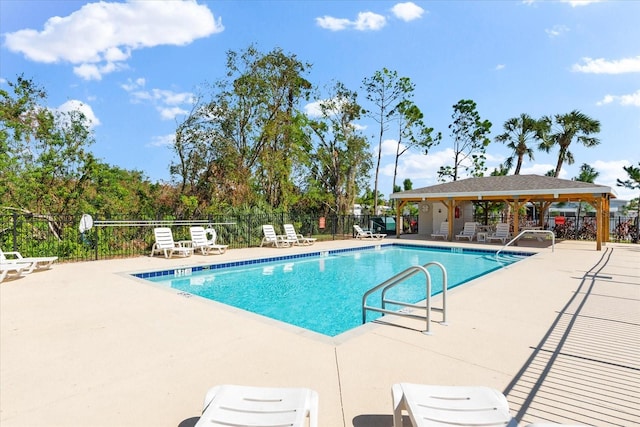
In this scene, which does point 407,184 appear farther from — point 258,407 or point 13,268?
point 258,407

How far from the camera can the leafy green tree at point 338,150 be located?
27.1m

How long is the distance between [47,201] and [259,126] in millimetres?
9916

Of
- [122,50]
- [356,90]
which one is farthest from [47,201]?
[356,90]

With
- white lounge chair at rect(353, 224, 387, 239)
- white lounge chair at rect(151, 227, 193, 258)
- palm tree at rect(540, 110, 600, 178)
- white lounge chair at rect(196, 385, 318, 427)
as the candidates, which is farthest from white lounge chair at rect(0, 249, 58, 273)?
palm tree at rect(540, 110, 600, 178)

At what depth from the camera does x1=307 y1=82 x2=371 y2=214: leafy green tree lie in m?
27.1

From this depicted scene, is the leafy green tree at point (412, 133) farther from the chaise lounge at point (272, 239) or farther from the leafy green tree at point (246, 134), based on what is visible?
the chaise lounge at point (272, 239)

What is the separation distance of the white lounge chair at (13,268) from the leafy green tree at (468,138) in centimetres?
3062

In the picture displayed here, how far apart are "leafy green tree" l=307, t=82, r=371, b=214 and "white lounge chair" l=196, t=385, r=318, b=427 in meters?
24.8

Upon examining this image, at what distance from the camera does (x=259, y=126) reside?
19.3 meters

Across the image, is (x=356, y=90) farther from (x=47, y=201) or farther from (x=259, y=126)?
(x=47, y=201)

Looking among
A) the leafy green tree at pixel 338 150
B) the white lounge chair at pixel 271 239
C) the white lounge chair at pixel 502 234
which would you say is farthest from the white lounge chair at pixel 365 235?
the leafy green tree at pixel 338 150

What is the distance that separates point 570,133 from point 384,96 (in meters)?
13.3

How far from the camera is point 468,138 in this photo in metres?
31.6

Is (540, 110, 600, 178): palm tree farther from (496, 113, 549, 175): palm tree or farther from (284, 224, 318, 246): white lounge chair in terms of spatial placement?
(284, 224, 318, 246): white lounge chair
